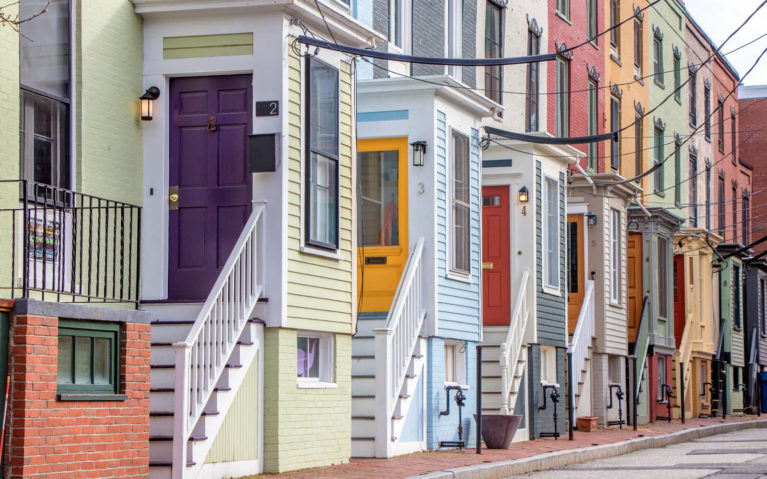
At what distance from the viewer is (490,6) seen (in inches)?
922

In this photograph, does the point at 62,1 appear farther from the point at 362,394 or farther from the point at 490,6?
the point at 490,6

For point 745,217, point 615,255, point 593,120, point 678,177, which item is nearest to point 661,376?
point 615,255

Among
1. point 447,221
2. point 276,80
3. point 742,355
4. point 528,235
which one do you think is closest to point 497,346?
point 528,235

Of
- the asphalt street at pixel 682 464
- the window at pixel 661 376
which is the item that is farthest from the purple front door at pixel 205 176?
the window at pixel 661 376

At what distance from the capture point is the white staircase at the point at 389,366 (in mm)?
15359

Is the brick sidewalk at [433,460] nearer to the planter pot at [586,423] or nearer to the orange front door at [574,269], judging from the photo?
the planter pot at [586,423]

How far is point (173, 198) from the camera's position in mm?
13453

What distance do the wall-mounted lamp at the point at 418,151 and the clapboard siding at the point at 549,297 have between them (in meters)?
5.09

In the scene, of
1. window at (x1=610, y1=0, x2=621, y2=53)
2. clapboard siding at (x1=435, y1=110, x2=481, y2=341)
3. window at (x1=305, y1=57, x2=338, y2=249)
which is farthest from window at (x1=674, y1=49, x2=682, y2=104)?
window at (x1=305, y1=57, x2=338, y2=249)

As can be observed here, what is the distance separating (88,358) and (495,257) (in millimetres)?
12450

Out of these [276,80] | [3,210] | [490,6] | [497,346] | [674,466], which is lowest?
[674,466]

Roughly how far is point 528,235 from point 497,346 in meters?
2.04

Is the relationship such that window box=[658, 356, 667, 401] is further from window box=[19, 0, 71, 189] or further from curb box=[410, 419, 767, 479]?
window box=[19, 0, 71, 189]

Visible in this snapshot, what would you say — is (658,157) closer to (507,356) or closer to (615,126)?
(615,126)
